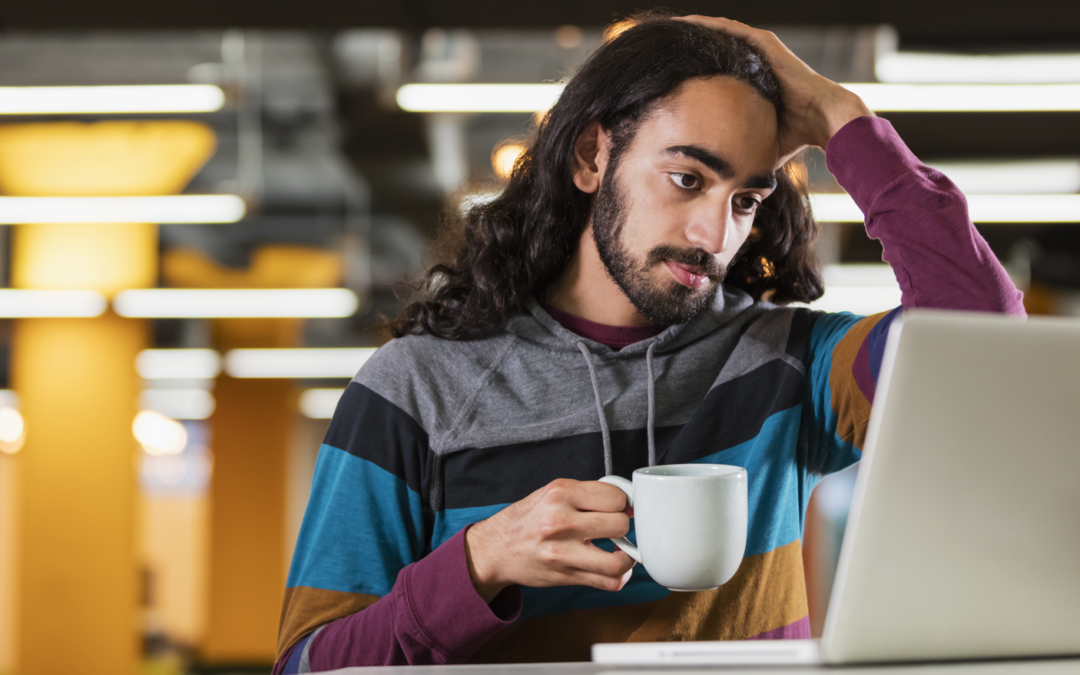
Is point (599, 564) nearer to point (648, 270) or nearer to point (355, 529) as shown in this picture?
point (355, 529)

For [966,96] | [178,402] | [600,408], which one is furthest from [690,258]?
[178,402]

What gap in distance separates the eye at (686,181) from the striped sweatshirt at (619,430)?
0.68 feet

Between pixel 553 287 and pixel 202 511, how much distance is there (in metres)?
12.1

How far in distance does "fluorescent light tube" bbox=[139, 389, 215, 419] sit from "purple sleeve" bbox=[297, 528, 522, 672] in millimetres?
10822

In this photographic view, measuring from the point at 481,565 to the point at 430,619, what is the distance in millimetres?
79

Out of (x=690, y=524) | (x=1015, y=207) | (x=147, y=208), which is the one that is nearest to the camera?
(x=690, y=524)

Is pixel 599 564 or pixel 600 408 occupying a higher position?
pixel 600 408

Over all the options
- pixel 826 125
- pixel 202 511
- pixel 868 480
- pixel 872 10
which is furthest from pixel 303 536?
pixel 202 511

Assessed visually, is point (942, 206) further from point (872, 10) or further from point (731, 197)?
point (872, 10)

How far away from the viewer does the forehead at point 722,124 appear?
3.79ft

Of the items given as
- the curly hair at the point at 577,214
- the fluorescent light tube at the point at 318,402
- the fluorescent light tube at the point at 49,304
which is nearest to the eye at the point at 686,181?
the curly hair at the point at 577,214

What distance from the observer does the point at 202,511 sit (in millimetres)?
12234

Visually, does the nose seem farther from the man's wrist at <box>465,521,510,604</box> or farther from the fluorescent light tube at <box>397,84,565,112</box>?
the fluorescent light tube at <box>397,84,565,112</box>

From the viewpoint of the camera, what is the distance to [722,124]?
1.16 metres
